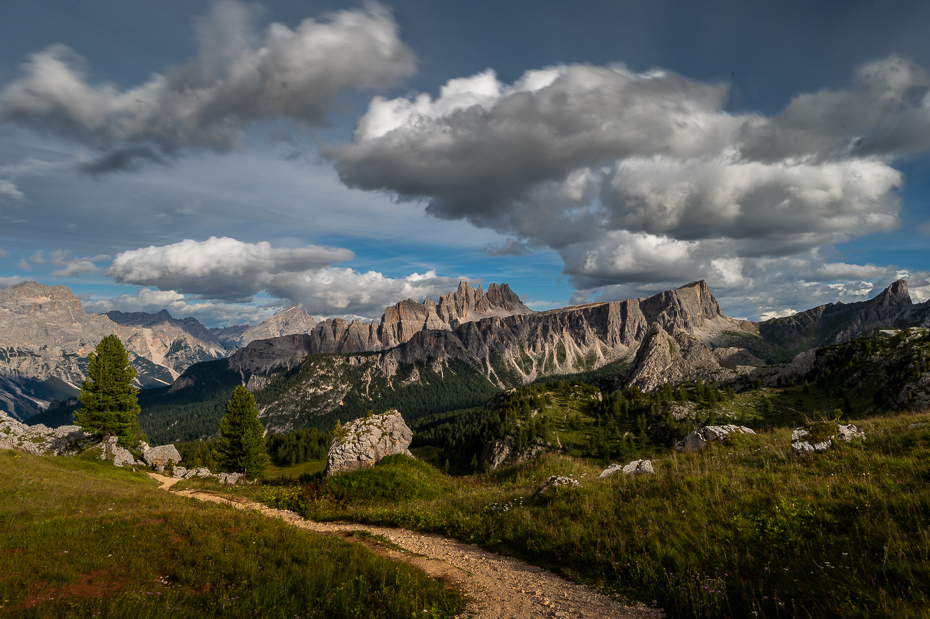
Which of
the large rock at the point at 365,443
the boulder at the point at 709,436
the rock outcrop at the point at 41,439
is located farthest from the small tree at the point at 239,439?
the boulder at the point at 709,436

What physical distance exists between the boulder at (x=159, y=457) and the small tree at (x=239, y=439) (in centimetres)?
1724

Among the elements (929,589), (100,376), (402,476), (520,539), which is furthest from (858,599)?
(100,376)

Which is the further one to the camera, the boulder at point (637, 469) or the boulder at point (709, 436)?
the boulder at point (709, 436)

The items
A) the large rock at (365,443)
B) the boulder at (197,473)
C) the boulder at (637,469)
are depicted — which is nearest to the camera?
the boulder at (637,469)

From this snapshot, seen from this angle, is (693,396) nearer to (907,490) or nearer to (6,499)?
(907,490)

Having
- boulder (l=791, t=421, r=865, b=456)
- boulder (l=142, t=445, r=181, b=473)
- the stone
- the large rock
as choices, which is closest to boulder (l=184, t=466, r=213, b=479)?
boulder (l=142, t=445, r=181, b=473)

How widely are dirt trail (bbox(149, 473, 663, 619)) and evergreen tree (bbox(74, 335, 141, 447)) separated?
53535 mm

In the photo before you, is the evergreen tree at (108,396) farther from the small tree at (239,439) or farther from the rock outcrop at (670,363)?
the rock outcrop at (670,363)

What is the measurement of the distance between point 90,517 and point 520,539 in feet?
60.9

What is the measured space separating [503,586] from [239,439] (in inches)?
2256

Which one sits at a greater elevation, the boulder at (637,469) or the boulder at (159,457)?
the boulder at (637,469)

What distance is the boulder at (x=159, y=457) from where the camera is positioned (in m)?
66.4

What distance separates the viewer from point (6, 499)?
22.3 m

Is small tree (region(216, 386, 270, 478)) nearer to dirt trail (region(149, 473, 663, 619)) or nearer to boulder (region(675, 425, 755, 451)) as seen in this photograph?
dirt trail (region(149, 473, 663, 619))
